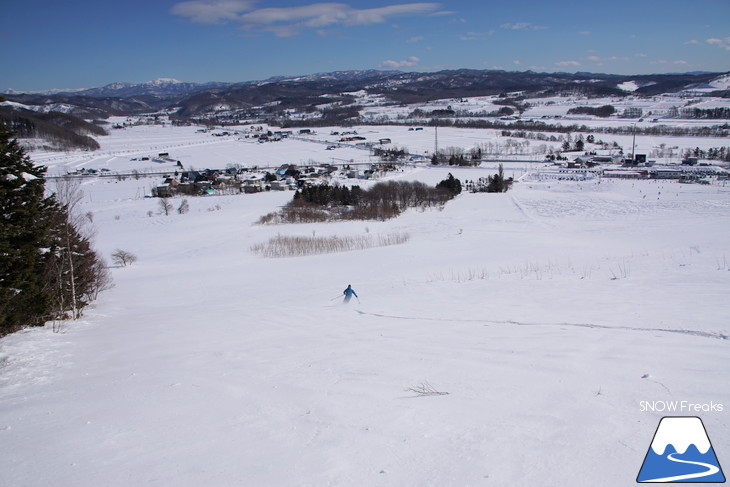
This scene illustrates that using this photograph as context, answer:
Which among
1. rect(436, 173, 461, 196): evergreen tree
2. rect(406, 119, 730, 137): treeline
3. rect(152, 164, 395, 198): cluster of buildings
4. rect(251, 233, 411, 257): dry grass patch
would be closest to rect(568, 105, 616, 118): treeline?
rect(406, 119, 730, 137): treeline

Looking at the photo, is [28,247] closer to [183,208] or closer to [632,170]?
[183,208]

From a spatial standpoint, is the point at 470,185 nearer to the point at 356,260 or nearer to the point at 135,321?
the point at 356,260

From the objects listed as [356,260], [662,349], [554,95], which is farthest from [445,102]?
[662,349]

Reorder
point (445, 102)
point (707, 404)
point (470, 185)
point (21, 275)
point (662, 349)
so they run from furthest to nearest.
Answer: point (445, 102)
point (470, 185)
point (21, 275)
point (662, 349)
point (707, 404)

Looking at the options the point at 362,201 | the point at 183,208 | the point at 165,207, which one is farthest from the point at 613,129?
the point at 165,207

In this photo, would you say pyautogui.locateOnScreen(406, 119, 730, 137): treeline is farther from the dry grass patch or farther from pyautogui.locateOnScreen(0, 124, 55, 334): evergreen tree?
pyautogui.locateOnScreen(0, 124, 55, 334): evergreen tree
